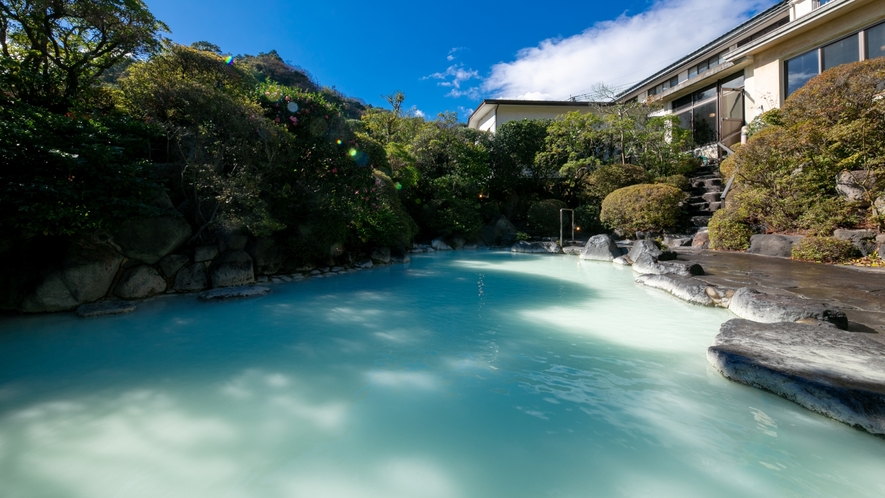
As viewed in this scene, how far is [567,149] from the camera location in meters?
18.3

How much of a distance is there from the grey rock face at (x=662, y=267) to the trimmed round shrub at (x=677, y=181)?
21.2 feet

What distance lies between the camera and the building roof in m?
14.9

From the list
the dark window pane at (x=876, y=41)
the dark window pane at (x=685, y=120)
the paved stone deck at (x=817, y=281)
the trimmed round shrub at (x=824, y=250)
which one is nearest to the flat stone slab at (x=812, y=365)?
the paved stone deck at (x=817, y=281)

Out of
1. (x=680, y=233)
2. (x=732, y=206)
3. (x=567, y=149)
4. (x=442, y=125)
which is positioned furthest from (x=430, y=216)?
(x=732, y=206)

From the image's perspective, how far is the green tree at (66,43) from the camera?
612 cm

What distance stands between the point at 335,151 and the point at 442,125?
12206mm

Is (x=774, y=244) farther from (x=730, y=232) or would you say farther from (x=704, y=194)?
(x=704, y=194)

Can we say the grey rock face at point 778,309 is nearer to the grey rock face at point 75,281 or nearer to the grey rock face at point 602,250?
the grey rock face at point 602,250

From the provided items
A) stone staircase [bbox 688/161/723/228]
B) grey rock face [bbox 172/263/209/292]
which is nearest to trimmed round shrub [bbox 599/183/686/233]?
stone staircase [bbox 688/161/723/228]

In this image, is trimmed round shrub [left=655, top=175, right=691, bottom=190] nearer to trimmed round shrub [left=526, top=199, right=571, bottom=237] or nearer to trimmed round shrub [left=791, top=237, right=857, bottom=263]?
trimmed round shrub [left=526, top=199, right=571, bottom=237]

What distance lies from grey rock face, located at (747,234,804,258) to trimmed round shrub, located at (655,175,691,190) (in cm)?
548

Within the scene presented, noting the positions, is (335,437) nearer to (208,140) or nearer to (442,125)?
(208,140)

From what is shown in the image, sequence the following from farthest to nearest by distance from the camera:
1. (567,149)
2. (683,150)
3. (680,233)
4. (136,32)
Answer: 1. (567,149)
2. (683,150)
3. (680,233)
4. (136,32)

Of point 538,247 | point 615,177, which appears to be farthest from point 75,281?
point 615,177
